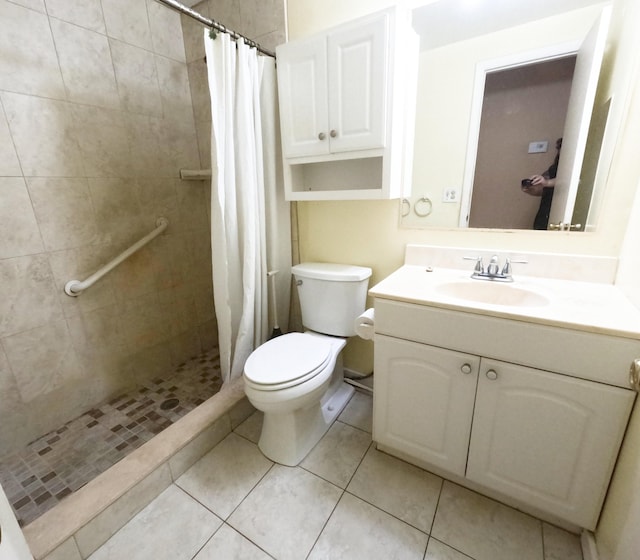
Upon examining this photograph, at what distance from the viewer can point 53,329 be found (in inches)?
57.4

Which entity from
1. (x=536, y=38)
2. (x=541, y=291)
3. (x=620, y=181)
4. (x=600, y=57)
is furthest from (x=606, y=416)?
(x=536, y=38)

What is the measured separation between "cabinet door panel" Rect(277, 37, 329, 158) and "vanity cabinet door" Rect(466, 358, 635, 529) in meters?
1.10

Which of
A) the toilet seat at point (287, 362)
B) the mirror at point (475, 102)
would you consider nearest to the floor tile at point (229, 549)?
the toilet seat at point (287, 362)

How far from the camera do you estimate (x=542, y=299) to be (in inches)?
40.2

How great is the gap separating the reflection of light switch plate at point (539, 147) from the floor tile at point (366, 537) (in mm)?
1401

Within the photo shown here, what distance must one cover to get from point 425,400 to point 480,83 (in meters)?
1.20

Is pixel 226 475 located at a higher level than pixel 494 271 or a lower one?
lower

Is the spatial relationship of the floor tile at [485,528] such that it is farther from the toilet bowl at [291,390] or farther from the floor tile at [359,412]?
the toilet bowl at [291,390]

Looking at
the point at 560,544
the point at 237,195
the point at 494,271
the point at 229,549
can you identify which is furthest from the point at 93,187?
the point at 560,544

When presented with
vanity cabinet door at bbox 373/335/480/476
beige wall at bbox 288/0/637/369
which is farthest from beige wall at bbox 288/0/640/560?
vanity cabinet door at bbox 373/335/480/476

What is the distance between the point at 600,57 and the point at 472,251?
0.72 m

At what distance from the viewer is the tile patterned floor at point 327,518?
978mm

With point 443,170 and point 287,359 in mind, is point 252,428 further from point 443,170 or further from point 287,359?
point 443,170

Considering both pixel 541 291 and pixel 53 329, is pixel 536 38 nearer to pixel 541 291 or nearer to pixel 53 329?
pixel 541 291
